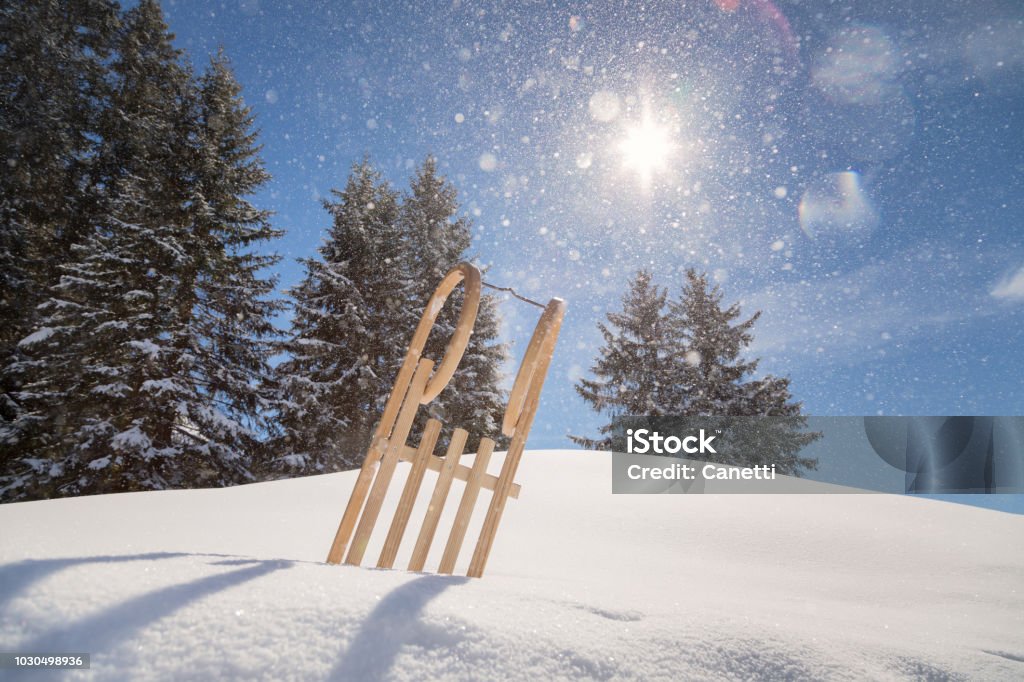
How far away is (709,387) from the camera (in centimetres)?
1758

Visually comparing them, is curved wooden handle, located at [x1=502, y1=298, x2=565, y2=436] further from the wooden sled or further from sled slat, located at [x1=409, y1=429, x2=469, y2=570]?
sled slat, located at [x1=409, y1=429, x2=469, y2=570]

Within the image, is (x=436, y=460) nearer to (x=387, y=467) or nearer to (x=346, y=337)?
(x=387, y=467)

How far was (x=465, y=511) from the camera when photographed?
222 centimetres

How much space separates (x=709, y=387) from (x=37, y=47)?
1989cm

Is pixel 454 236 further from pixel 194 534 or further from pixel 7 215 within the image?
pixel 194 534

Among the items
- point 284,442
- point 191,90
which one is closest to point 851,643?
point 284,442

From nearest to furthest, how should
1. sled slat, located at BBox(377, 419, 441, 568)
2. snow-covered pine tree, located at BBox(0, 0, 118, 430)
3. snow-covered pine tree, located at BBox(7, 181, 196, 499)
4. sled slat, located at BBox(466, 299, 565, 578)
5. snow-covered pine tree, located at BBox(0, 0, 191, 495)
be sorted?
sled slat, located at BBox(377, 419, 441, 568) < sled slat, located at BBox(466, 299, 565, 578) < snow-covered pine tree, located at BBox(7, 181, 196, 499) < snow-covered pine tree, located at BBox(0, 0, 191, 495) < snow-covered pine tree, located at BBox(0, 0, 118, 430)

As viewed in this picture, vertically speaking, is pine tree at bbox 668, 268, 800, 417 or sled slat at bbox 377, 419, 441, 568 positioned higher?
pine tree at bbox 668, 268, 800, 417

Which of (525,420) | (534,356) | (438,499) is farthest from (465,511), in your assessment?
(534,356)

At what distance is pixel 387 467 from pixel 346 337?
13.1 m

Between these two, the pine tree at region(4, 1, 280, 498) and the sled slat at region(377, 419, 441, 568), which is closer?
the sled slat at region(377, 419, 441, 568)

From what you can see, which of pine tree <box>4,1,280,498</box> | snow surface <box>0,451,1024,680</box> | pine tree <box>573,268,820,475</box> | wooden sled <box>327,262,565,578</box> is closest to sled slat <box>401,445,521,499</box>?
wooden sled <box>327,262,565,578</box>

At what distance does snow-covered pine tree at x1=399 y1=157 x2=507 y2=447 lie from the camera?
14.5m

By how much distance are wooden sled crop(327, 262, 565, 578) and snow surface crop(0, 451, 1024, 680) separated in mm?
264
